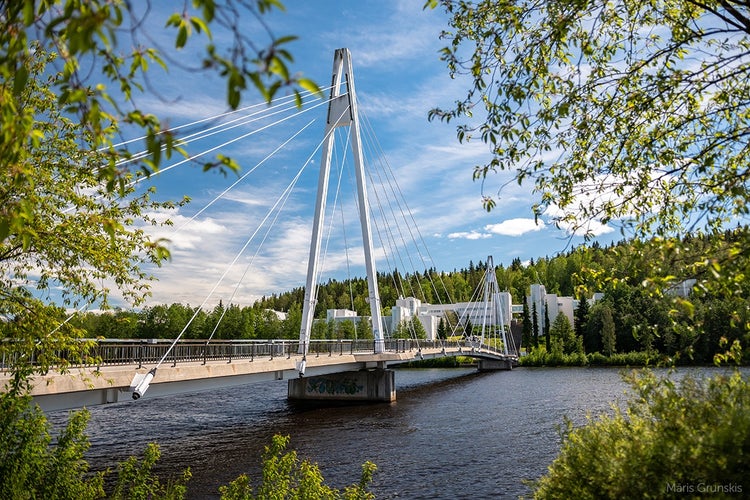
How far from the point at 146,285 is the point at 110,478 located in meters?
8.46

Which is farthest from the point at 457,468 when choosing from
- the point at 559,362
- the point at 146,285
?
the point at 559,362

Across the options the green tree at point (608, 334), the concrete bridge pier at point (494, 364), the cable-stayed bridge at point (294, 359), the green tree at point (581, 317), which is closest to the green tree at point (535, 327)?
the green tree at point (581, 317)

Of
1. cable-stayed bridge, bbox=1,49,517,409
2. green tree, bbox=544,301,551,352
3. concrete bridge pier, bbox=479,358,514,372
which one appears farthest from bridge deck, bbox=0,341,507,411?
green tree, bbox=544,301,551,352

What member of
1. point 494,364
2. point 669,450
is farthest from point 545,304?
point 669,450

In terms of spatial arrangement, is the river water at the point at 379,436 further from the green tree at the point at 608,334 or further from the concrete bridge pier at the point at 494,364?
the green tree at the point at 608,334

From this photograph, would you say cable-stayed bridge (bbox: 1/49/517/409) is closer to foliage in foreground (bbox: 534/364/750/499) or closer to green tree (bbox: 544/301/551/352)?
foliage in foreground (bbox: 534/364/750/499)

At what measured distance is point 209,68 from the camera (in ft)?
8.90

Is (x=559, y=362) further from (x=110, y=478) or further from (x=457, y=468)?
(x=110, y=478)

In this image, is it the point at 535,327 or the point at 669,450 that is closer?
the point at 669,450

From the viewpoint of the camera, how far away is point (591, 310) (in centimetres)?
9138

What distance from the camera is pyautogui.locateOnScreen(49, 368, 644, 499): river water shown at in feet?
55.7

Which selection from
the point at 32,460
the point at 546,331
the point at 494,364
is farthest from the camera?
the point at 546,331

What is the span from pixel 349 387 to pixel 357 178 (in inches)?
603

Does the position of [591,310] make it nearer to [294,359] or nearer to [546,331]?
[546,331]
